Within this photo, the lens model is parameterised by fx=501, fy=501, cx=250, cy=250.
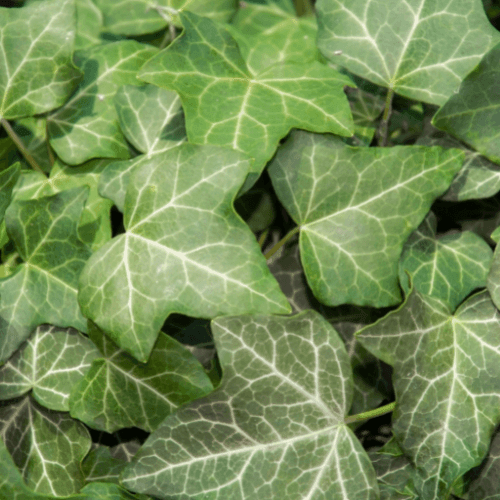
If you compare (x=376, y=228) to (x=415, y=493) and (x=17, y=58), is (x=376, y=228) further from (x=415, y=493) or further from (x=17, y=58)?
(x=17, y=58)

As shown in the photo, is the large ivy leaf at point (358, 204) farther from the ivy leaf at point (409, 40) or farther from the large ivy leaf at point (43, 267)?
the large ivy leaf at point (43, 267)

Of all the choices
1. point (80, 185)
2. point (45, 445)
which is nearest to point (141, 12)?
point (80, 185)

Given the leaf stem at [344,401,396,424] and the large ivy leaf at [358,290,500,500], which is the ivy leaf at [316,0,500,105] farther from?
the leaf stem at [344,401,396,424]

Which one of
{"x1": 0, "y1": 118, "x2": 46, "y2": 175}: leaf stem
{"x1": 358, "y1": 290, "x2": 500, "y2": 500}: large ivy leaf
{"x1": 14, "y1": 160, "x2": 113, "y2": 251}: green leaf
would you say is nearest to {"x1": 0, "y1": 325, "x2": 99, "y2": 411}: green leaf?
{"x1": 14, "y1": 160, "x2": 113, "y2": 251}: green leaf

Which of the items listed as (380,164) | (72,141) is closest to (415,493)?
(380,164)

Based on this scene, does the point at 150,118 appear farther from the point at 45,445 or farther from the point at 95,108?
the point at 45,445

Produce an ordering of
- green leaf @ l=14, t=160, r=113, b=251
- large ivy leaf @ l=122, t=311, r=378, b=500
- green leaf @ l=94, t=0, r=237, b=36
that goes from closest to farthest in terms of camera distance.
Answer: large ivy leaf @ l=122, t=311, r=378, b=500
green leaf @ l=14, t=160, r=113, b=251
green leaf @ l=94, t=0, r=237, b=36

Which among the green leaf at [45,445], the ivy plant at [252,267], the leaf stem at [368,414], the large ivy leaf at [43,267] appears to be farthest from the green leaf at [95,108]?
the leaf stem at [368,414]
